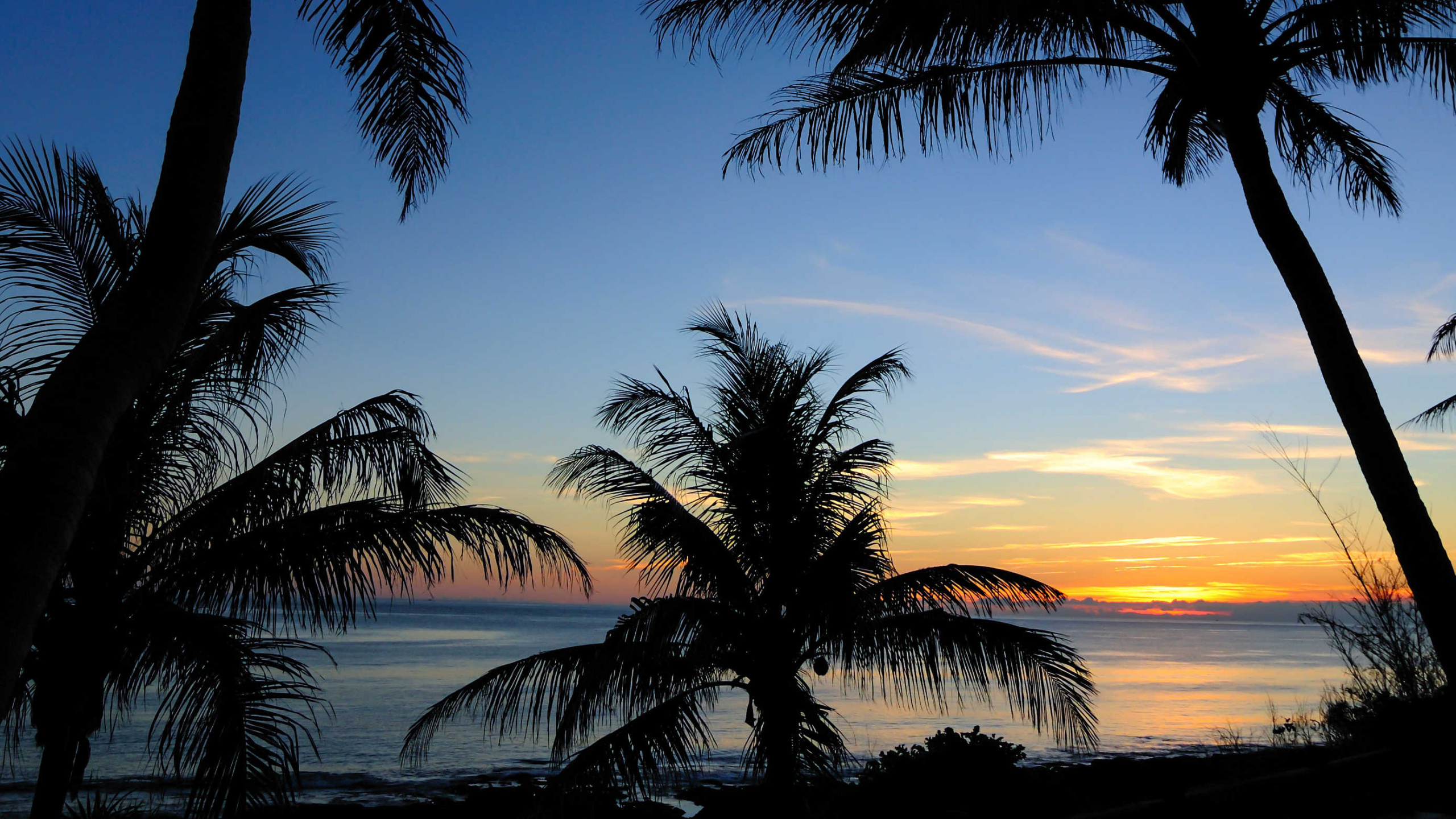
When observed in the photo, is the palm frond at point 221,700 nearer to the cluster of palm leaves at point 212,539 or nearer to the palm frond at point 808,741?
the cluster of palm leaves at point 212,539

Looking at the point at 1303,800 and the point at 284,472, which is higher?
the point at 284,472

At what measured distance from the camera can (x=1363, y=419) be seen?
18.5 feet

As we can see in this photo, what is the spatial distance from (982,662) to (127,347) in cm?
663

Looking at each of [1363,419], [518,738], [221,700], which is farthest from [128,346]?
[518,738]

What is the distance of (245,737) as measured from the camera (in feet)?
18.8

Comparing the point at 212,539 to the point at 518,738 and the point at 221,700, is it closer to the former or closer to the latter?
the point at 221,700

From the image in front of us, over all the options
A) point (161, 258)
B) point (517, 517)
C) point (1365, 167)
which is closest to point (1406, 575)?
point (1365, 167)

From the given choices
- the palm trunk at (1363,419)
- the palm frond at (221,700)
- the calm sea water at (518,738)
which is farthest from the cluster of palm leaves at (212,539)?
the calm sea water at (518,738)

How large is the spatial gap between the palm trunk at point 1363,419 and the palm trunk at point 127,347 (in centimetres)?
593

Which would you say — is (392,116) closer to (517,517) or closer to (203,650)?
(517,517)

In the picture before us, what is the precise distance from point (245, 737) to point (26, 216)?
3932mm

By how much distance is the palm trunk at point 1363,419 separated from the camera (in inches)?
217

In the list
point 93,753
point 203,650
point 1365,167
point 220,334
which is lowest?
point 93,753

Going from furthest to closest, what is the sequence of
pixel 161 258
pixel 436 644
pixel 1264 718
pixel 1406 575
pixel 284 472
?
pixel 436 644
pixel 1264 718
pixel 284 472
pixel 1406 575
pixel 161 258
